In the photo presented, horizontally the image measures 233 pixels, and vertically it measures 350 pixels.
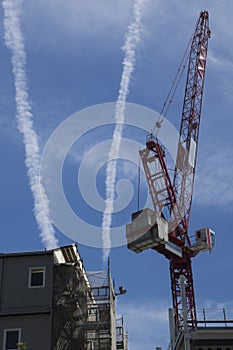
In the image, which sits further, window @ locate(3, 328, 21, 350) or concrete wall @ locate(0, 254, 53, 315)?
concrete wall @ locate(0, 254, 53, 315)

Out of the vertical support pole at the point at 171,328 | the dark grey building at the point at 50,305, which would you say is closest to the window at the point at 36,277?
the dark grey building at the point at 50,305

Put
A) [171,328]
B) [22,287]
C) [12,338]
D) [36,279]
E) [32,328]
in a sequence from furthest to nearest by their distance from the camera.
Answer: [36,279] < [22,287] < [171,328] < [32,328] < [12,338]

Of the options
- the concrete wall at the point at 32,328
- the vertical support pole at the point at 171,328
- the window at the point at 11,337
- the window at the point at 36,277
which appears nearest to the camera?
the vertical support pole at the point at 171,328

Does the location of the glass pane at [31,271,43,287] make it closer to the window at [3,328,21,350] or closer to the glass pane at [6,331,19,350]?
the window at [3,328,21,350]

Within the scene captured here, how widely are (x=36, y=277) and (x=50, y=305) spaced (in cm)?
261

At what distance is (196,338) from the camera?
107 feet

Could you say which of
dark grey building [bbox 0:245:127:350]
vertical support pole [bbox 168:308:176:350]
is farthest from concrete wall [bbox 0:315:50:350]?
vertical support pole [bbox 168:308:176:350]

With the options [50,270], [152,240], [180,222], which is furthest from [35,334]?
[180,222]

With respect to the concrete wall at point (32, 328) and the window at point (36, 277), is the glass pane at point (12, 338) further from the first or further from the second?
the window at point (36, 277)

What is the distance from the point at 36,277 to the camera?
45.5 meters

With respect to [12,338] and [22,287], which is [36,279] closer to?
[22,287]

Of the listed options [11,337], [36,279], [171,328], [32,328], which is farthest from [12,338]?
[171,328]

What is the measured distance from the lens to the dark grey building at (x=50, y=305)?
43250mm

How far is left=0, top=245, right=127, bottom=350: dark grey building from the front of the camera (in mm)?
43250
